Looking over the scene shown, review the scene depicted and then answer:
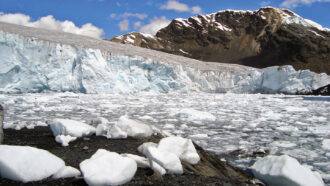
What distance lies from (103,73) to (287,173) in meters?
16.7

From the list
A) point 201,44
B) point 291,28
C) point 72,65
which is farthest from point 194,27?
point 72,65

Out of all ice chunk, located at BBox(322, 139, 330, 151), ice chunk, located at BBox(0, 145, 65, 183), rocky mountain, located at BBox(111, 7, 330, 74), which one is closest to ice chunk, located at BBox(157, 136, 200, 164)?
ice chunk, located at BBox(0, 145, 65, 183)

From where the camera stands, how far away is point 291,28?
74.8 meters

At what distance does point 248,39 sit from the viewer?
8906 centimetres

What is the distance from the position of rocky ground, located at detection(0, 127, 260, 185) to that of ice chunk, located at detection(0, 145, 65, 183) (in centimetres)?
6

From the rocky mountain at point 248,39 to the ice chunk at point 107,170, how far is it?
6117cm

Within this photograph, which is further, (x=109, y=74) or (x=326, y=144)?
(x=109, y=74)

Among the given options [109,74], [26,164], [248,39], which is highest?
[248,39]

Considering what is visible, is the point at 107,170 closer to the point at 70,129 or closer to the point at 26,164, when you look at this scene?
the point at 26,164

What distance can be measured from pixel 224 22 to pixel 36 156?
107 meters

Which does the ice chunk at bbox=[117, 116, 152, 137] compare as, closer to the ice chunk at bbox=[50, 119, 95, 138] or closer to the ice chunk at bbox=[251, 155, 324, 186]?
the ice chunk at bbox=[50, 119, 95, 138]

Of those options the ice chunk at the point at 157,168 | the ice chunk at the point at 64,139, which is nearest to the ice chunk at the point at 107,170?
the ice chunk at the point at 157,168

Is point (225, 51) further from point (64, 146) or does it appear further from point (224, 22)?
point (64, 146)

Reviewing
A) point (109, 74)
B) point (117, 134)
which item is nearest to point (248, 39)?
point (109, 74)
